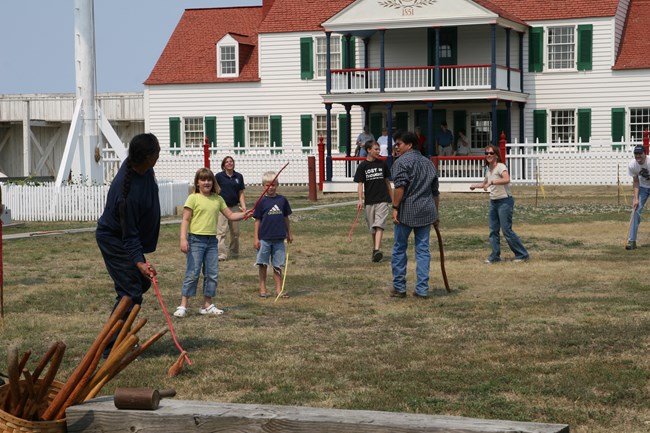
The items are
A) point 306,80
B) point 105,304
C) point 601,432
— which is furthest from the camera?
point 306,80

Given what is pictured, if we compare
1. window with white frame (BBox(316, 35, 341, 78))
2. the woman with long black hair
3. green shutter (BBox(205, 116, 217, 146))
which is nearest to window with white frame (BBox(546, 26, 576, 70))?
window with white frame (BBox(316, 35, 341, 78))

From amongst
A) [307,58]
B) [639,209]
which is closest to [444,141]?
[307,58]

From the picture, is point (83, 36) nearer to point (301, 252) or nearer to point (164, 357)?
point (301, 252)

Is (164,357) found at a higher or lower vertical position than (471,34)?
lower

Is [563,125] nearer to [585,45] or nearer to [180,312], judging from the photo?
[585,45]

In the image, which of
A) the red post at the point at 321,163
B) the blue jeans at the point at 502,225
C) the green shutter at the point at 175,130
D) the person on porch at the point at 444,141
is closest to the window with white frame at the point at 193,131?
the green shutter at the point at 175,130

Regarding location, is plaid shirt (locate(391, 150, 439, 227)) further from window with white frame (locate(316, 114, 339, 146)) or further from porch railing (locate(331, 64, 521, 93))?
window with white frame (locate(316, 114, 339, 146))

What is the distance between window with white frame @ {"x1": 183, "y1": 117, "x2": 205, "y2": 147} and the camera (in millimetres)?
44094

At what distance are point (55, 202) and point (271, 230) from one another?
599 inches

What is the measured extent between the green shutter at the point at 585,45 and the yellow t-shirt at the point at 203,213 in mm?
29184

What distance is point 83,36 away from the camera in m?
27.8

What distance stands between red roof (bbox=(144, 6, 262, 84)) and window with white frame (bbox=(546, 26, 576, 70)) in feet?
35.4

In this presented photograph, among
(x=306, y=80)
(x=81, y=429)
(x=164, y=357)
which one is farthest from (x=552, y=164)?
(x=81, y=429)

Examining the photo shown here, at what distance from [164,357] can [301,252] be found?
30.9 ft
